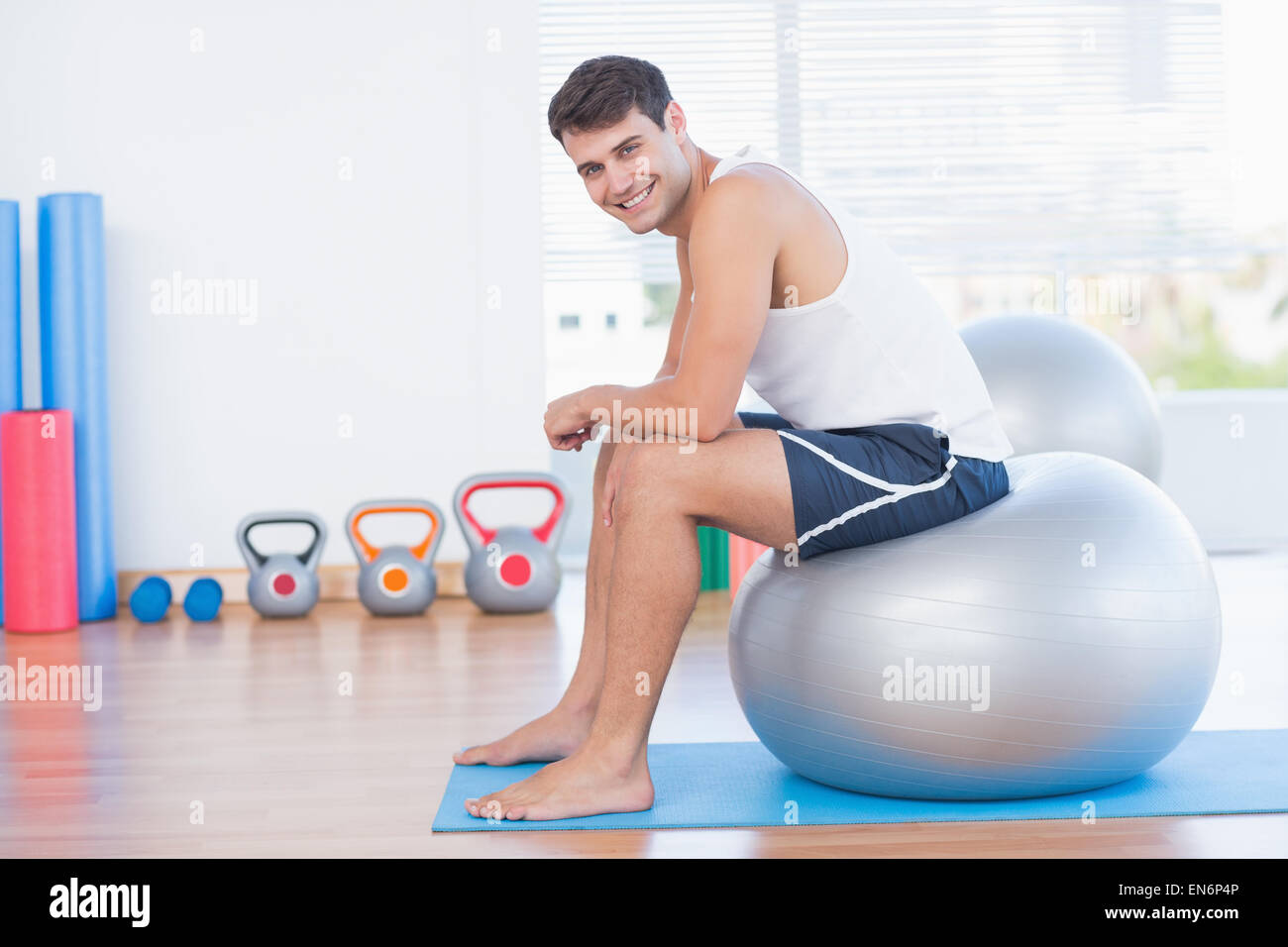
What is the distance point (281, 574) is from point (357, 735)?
1.44m

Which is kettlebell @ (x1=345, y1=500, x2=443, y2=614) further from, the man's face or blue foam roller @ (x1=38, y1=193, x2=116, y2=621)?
the man's face

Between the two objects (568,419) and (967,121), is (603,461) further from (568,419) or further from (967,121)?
(967,121)

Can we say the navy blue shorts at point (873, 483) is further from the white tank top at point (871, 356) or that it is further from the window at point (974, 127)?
the window at point (974, 127)

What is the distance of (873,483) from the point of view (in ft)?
6.24

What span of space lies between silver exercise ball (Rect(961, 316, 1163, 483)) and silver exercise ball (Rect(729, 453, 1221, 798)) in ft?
3.97

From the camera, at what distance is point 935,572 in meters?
1.86

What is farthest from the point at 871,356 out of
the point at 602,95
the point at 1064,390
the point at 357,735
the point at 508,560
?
the point at 508,560

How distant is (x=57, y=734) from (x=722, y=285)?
1579 mm

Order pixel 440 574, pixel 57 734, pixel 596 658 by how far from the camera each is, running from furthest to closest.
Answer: pixel 440 574 → pixel 57 734 → pixel 596 658

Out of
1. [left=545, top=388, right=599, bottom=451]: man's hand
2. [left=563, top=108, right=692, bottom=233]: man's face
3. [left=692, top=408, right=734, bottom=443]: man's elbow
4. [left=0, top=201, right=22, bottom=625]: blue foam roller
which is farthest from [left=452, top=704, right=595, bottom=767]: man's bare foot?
[left=0, top=201, right=22, bottom=625]: blue foam roller

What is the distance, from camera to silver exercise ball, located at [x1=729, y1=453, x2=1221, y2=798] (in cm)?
182

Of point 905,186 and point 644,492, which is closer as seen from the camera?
point 644,492

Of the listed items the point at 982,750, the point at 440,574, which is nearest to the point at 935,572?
the point at 982,750
